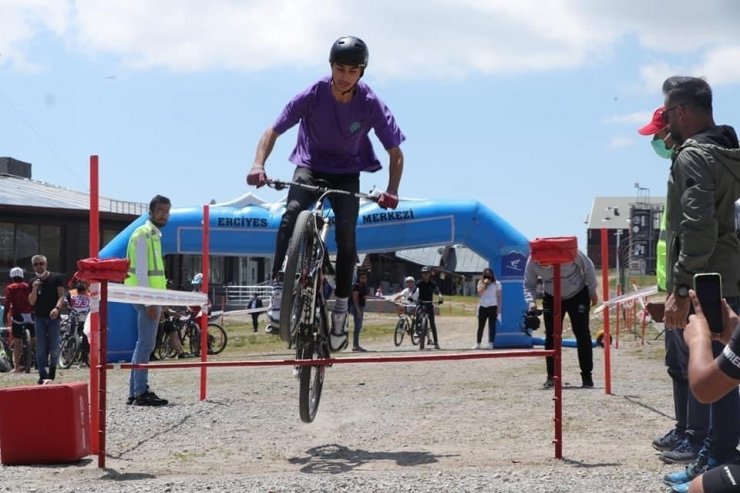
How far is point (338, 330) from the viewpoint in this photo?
25.2 feet

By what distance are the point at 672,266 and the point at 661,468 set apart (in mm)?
1266

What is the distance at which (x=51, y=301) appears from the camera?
631 inches

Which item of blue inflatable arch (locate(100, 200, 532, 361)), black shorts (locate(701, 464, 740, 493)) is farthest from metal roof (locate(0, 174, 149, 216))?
black shorts (locate(701, 464, 740, 493))

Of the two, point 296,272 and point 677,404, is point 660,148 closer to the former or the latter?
point 677,404

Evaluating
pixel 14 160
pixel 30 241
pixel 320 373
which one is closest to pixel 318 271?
pixel 320 373

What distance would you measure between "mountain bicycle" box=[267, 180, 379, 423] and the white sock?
32 centimetres

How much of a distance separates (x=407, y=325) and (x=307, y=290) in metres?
21.5

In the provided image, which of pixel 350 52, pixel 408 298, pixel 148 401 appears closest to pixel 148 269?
pixel 148 401

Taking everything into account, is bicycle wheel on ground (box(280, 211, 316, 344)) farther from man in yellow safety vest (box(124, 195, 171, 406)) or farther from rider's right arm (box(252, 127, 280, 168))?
man in yellow safety vest (box(124, 195, 171, 406))

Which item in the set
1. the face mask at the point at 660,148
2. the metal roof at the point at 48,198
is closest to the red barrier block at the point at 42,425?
the face mask at the point at 660,148

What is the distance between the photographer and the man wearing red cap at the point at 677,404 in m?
6.32

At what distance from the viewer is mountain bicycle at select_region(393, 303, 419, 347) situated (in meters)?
27.8

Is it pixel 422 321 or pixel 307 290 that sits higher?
pixel 307 290

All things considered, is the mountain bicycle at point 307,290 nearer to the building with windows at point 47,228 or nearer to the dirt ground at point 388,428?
the dirt ground at point 388,428
